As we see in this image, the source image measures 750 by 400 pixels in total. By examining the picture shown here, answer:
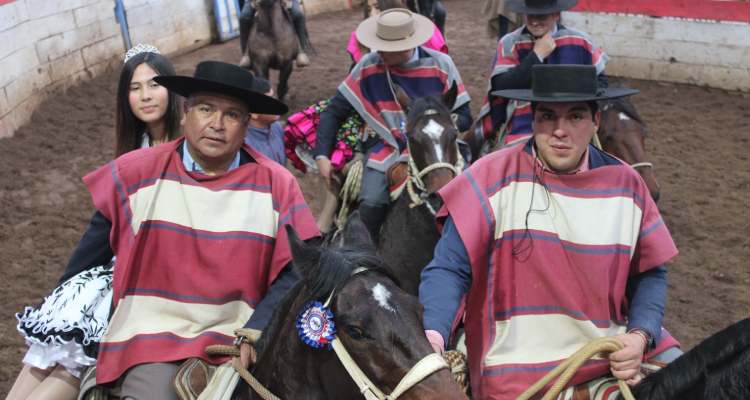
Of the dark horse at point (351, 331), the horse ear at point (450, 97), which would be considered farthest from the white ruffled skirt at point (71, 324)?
the horse ear at point (450, 97)

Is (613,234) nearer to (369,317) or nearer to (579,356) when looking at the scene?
(579,356)

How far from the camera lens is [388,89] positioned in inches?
263

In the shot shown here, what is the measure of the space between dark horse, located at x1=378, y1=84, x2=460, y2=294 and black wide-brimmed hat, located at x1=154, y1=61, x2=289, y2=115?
2240 mm

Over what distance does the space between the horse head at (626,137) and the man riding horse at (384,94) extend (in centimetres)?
125

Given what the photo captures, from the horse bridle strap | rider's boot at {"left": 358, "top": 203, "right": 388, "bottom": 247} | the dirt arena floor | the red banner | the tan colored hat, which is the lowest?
the dirt arena floor

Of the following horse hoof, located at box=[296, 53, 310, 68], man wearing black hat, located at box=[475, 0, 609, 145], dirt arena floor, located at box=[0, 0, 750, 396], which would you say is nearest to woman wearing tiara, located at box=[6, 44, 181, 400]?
dirt arena floor, located at box=[0, 0, 750, 396]

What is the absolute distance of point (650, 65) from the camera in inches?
556

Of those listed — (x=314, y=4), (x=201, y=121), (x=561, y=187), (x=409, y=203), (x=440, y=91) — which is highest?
(x=201, y=121)

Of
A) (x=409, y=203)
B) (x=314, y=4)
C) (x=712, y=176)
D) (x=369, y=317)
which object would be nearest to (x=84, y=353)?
(x=369, y=317)

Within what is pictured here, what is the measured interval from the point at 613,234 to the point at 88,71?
36.8 feet

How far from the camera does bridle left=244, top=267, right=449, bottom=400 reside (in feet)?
8.34

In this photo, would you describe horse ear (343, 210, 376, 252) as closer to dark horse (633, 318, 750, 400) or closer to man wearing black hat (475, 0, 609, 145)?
dark horse (633, 318, 750, 400)

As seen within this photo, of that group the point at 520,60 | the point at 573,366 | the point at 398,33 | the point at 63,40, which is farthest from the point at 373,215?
the point at 63,40

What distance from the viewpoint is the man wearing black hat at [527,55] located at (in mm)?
6582
